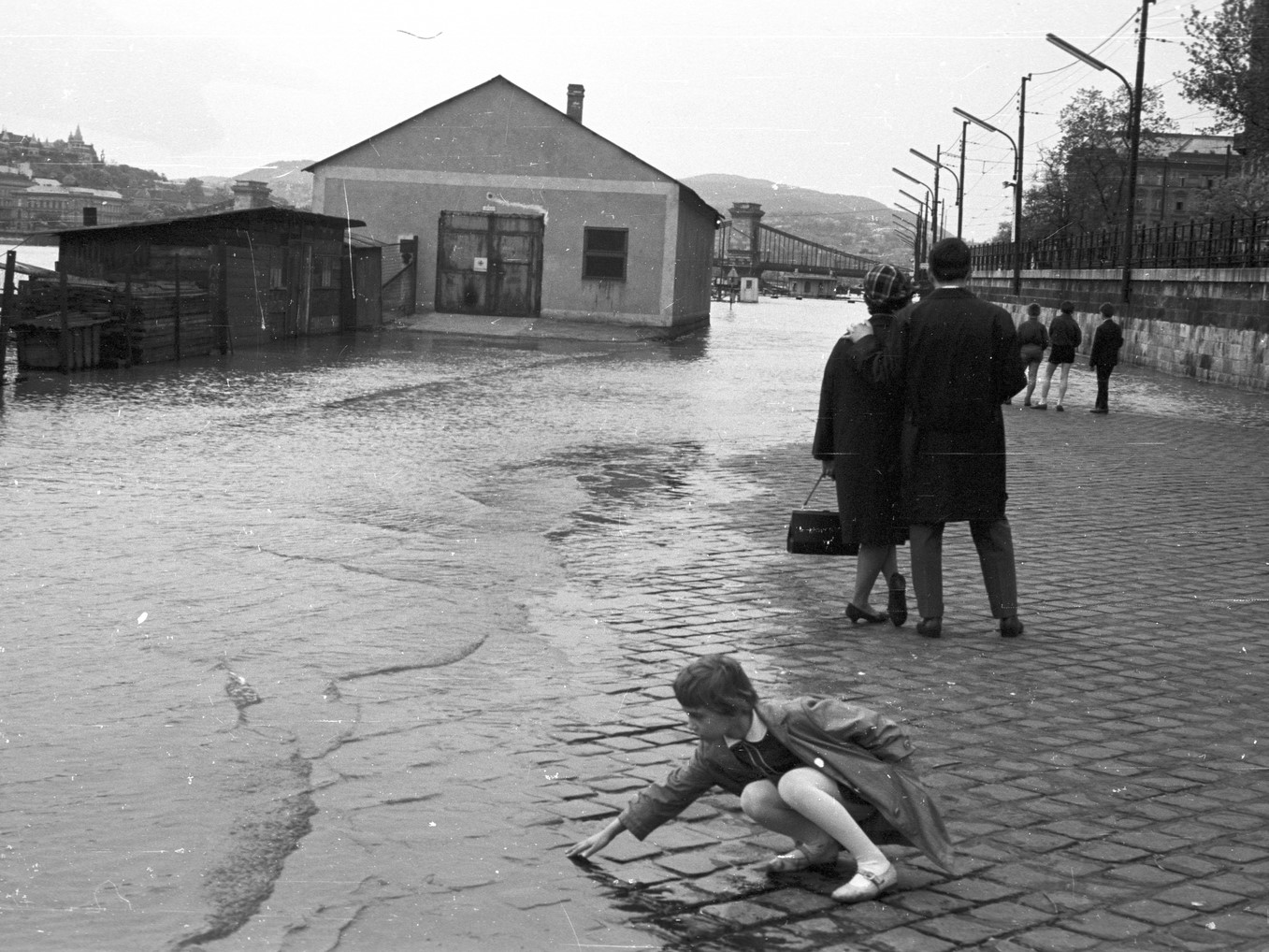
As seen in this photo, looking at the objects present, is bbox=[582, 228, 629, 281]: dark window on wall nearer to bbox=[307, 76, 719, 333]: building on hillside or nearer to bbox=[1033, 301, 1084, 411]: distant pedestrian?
bbox=[307, 76, 719, 333]: building on hillside

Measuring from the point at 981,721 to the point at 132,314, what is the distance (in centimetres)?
1841

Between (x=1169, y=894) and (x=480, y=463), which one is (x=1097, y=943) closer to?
(x=1169, y=894)

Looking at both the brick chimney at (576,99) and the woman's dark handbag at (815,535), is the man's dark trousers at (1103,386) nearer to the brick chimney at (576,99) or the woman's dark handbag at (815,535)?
the woman's dark handbag at (815,535)

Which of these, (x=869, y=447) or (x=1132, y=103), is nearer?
(x=869, y=447)

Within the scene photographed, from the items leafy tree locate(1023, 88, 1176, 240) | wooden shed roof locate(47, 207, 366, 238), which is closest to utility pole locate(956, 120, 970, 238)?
leafy tree locate(1023, 88, 1176, 240)

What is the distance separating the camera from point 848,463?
23.9ft

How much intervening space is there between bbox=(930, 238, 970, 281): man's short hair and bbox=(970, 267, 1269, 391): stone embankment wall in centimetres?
2175

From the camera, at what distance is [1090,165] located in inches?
3140

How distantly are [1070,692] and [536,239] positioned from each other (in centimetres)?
3625

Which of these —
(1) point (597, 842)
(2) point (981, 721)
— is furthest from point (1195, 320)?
(1) point (597, 842)

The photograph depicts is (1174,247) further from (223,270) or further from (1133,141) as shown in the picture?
(223,270)

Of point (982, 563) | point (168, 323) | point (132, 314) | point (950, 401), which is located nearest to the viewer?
point (950, 401)

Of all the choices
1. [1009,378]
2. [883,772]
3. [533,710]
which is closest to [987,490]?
[1009,378]

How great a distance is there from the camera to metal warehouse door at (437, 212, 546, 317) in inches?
1635
